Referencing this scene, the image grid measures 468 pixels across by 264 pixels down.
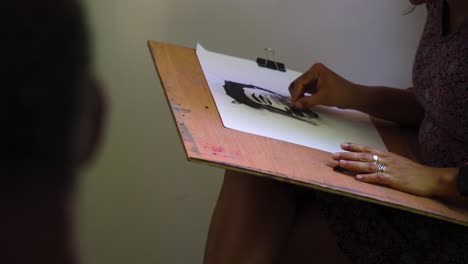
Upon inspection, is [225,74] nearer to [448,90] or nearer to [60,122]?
[448,90]

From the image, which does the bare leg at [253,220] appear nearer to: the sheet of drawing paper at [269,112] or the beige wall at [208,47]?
the sheet of drawing paper at [269,112]

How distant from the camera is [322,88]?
0.99 metres

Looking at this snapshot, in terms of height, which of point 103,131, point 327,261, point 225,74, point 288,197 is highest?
point 225,74

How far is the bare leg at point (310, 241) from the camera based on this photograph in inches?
31.7

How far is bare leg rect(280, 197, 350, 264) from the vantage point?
80 centimetres

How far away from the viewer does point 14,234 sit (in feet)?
0.80

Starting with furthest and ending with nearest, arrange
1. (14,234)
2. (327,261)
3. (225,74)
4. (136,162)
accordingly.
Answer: (136,162), (225,74), (327,261), (14,234)

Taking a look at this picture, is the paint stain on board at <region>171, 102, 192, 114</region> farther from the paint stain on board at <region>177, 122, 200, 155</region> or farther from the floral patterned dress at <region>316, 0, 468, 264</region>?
the floral patterned dress at <region>316, 0, 468, 264</region>

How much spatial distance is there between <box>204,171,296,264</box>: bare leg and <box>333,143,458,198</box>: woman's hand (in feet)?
0.39

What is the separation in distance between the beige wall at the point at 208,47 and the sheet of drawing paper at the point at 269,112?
162 mm

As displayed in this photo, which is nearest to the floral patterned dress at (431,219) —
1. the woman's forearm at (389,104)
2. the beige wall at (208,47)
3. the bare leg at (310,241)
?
the bare leg at (310,241)

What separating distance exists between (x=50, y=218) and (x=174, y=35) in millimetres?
960

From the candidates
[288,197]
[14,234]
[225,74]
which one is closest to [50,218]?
[14,234]

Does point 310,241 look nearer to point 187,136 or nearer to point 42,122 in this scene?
point 187,136
